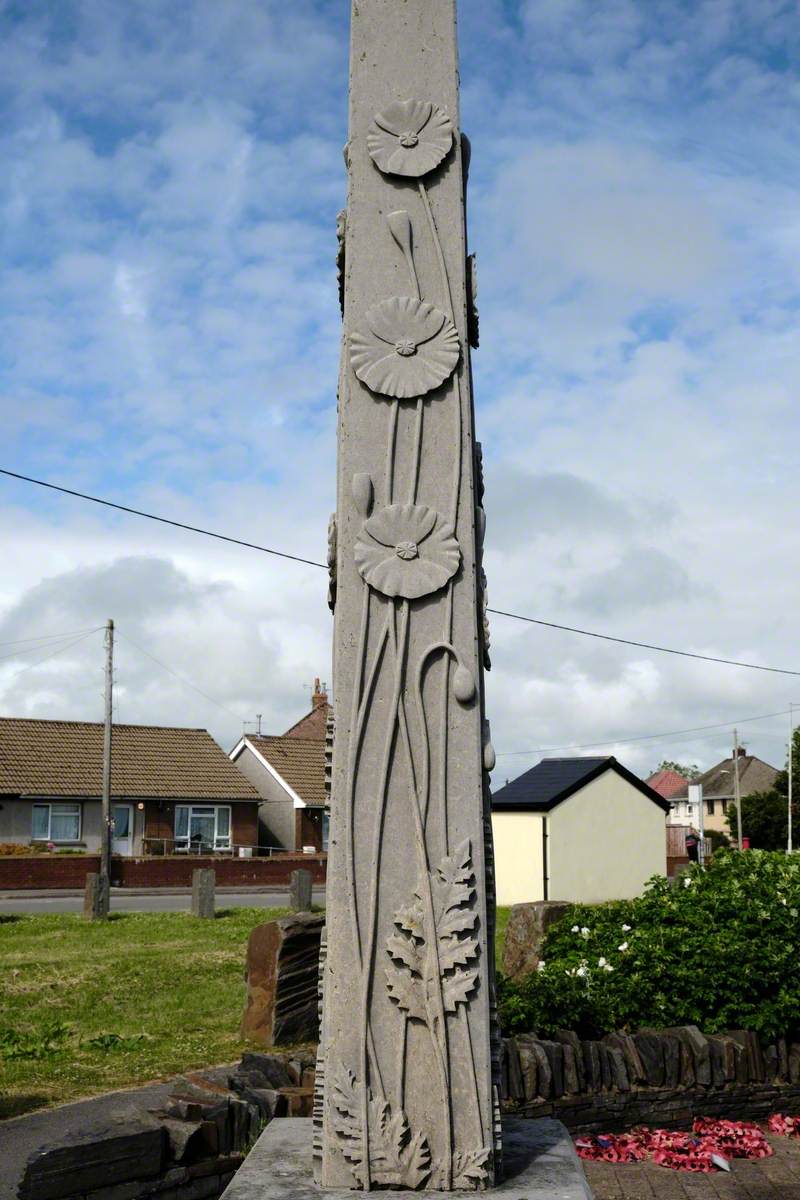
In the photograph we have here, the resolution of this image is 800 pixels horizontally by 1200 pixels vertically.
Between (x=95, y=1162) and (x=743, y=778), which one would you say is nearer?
(x=95, y=1162)

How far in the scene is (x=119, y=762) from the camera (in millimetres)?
36156

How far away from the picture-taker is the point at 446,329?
404 cm

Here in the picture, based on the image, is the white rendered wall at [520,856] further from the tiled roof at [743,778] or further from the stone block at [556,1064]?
the tiled roof at [743,778]

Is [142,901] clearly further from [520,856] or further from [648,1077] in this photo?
[648,1077]

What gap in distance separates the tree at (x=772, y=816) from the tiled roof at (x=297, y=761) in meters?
20.9

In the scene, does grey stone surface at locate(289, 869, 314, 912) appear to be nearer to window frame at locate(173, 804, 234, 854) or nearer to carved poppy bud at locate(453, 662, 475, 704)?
carved poppy bud at locate(453, 662, 475, 704)

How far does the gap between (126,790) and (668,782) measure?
62507mm

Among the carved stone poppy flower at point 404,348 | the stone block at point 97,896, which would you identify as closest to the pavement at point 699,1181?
the carved stone poppy flower at point 404,348

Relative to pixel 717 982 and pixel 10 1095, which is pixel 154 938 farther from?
pixel 717 982

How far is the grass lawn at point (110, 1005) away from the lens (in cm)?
781

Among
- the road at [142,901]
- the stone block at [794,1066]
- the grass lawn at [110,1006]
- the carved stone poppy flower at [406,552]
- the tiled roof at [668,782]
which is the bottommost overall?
the road at [142,901]

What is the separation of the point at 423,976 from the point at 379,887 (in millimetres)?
310

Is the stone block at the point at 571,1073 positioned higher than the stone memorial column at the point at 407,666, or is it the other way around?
the stone memorial column at the point at 407,666

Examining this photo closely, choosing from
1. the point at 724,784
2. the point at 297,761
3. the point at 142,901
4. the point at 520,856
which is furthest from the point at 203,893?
the point at 724,784
